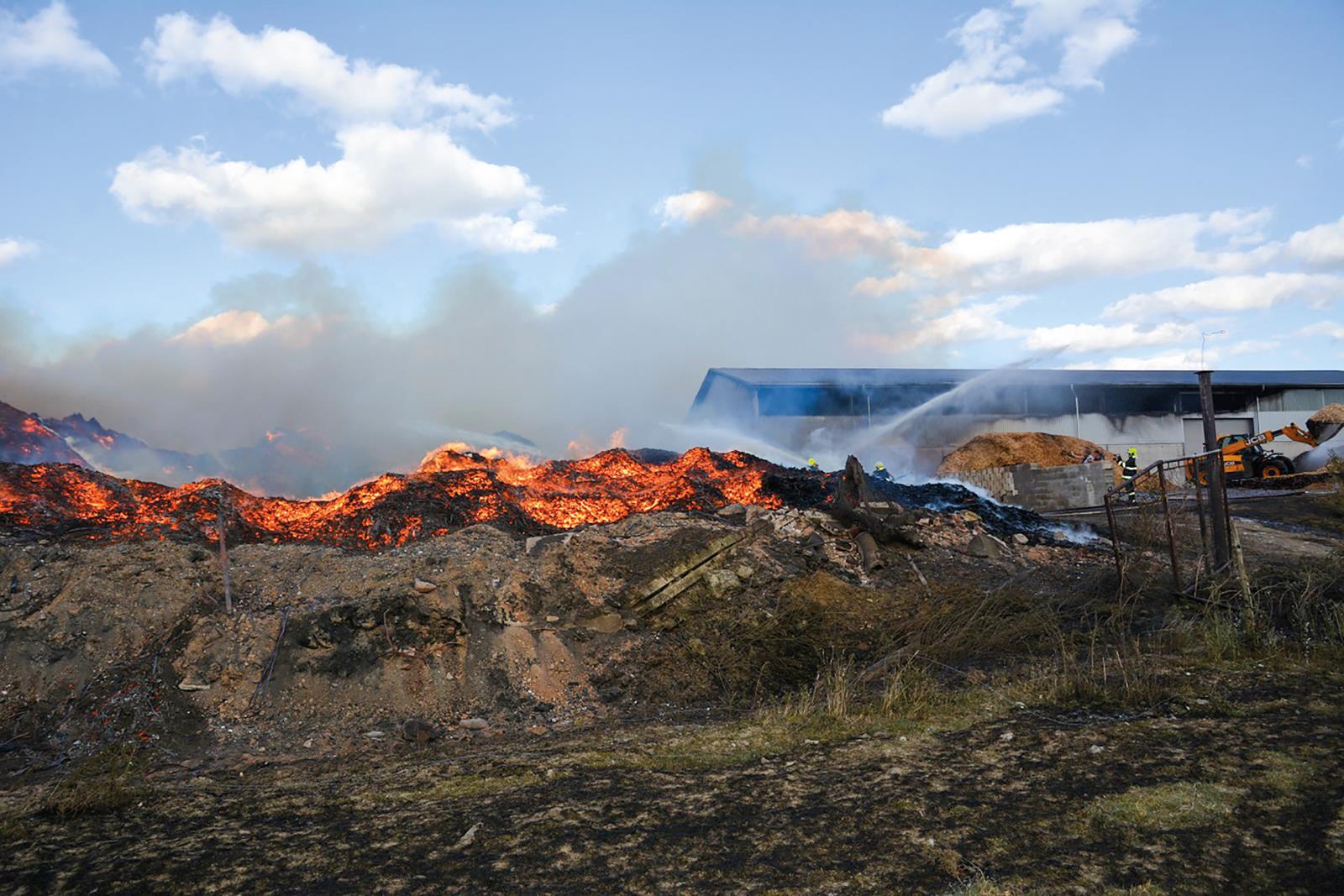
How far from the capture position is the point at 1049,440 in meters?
26.5

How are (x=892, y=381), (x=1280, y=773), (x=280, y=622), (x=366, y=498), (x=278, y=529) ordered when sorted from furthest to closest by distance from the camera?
1. (x=892, y=381)
2. (x=366, y=498)
3. (x=278, y=529)
4. (x=280, y=622)
5. (x=1280, y=773)

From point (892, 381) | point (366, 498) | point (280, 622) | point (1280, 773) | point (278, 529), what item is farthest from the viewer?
point (892, 381)

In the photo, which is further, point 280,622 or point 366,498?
point 366,498

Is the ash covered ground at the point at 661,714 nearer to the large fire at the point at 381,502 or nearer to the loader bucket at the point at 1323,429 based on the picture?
the large fire at the point at 381,502

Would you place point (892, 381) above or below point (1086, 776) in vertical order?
above

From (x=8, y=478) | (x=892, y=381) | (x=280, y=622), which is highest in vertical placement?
(x=892, y=381)

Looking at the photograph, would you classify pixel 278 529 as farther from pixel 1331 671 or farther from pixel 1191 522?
pixel 1191 522

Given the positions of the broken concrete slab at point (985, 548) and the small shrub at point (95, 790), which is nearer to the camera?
the small shrub at point (95, 790)

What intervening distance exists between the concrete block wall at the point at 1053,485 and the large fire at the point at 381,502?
8.64 metres

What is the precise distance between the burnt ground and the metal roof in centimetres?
2196

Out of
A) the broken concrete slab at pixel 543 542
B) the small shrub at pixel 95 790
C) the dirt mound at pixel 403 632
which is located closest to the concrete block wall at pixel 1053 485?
the dirt mound at pixel 403 632

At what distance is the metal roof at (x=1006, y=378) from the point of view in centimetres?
2795

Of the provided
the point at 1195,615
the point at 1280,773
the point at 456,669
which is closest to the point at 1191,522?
the point at 1195,615

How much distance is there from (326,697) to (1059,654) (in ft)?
22.4
